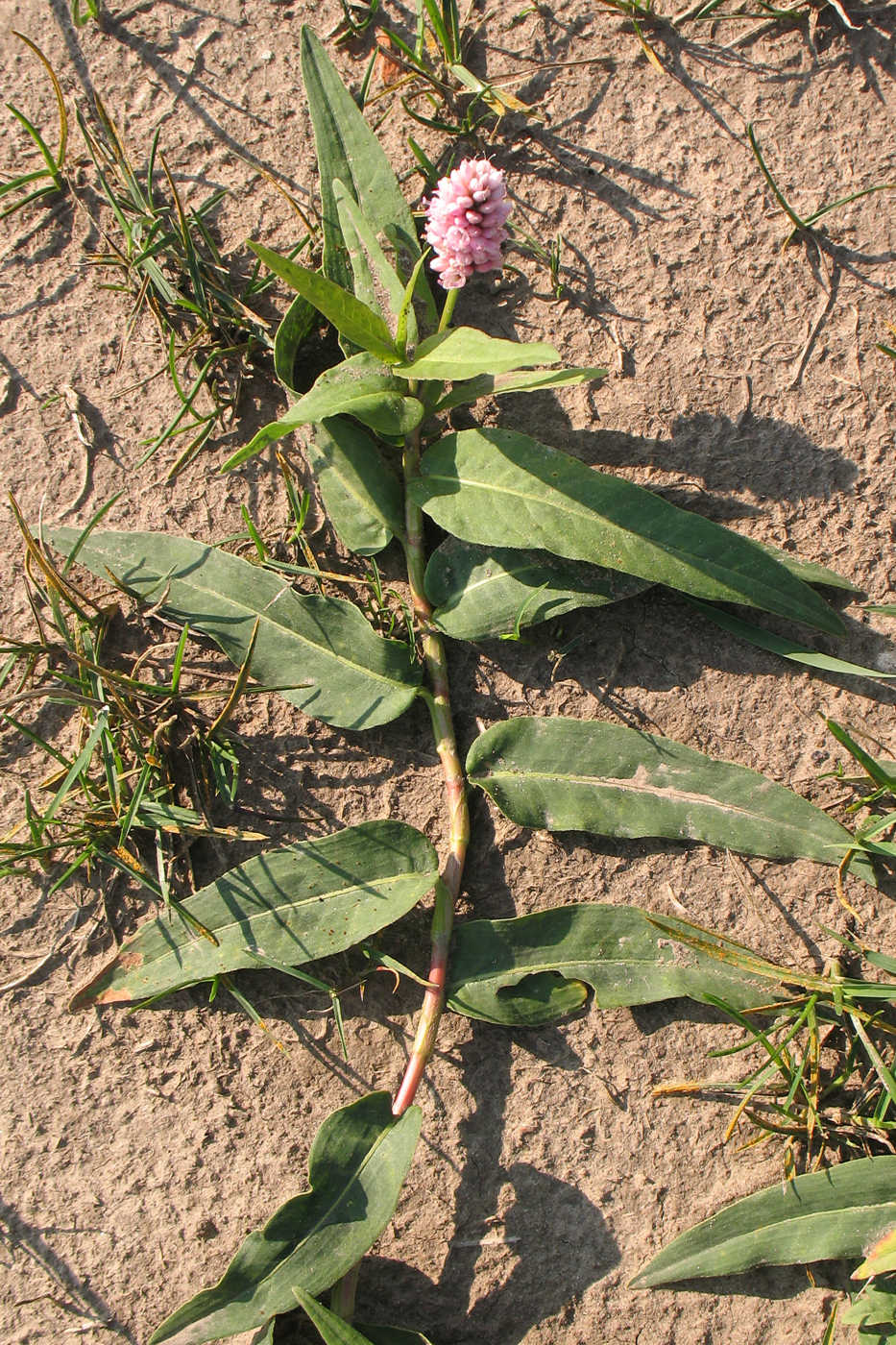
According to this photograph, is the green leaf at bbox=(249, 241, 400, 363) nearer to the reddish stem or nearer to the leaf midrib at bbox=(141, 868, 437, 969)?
the reddish stem

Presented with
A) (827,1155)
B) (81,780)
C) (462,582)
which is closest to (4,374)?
(81,780)

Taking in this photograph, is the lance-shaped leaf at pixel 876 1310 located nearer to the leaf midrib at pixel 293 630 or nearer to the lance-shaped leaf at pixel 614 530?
the lance-shaped leaf at pixel 614 530

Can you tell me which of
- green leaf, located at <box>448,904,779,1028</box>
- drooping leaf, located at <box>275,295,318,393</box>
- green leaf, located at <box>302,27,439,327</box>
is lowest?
green leaf, located at <box>448,904,779,1028</box>

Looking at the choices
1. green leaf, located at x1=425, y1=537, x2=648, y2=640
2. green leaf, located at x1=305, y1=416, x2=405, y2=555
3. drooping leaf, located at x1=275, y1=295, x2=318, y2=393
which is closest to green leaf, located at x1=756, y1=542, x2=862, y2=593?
green leaf, located at x1=425, y1=537, x2=648, y2=640

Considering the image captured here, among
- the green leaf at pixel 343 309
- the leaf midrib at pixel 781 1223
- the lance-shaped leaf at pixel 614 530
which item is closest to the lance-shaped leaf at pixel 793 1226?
the leaf midrib at pixel 781 1223

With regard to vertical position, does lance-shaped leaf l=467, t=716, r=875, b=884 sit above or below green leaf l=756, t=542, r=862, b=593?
below
